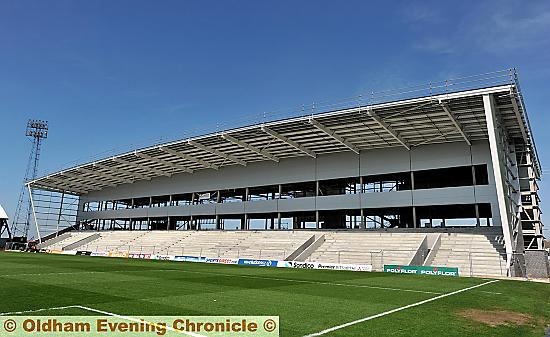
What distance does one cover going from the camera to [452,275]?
27.2m

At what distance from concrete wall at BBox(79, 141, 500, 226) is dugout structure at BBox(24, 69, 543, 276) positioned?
106 mm

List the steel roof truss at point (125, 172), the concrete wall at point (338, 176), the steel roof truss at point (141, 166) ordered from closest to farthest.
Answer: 1. the concrete wall at point (338, 176)
2. the steel roof truss at point (141, 166)
3. the steel roof truss at point (125, 172)

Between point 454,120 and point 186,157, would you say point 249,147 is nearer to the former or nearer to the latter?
point 186,157

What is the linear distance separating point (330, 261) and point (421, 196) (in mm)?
12139

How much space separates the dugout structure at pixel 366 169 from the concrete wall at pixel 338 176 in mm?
106

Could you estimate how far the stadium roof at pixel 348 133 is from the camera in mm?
32250

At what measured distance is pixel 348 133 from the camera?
130 feet

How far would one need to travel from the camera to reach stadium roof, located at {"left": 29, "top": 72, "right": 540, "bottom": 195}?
3225 centimetres

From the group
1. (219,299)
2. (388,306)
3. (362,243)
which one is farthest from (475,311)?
(362,243)

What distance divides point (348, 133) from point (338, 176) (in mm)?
7838

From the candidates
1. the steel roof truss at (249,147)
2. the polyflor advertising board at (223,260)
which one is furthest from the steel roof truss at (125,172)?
the polyflor advertising board at (223,260)

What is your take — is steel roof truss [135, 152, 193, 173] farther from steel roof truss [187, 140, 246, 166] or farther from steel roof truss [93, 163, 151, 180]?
steel roof truss [187, 140, 246, 166]

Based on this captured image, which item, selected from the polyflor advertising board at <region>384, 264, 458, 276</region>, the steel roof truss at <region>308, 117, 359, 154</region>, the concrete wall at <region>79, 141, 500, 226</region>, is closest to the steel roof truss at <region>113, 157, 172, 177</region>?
the concrete wall at <region>79, 141, 500, 226</region>

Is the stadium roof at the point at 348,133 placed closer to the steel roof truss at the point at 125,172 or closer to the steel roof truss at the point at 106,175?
the steel roof truss at the point at 125,172
